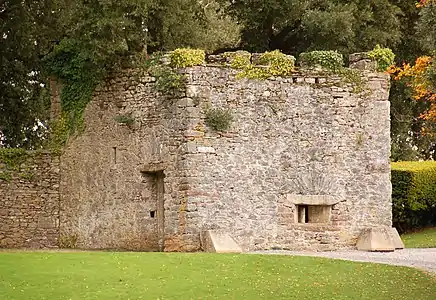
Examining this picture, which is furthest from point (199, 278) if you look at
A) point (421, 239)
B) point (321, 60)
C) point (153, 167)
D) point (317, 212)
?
point (421, 239)

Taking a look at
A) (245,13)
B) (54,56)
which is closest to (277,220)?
(54,56)

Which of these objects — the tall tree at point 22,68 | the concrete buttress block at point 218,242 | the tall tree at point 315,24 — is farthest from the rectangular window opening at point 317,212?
the tall tree at point 22,68

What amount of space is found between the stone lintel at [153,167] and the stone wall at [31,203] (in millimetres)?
3189

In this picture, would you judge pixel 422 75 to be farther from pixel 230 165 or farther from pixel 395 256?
pixel 230 165

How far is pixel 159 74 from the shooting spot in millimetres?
24953

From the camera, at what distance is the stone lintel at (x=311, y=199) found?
25641mm

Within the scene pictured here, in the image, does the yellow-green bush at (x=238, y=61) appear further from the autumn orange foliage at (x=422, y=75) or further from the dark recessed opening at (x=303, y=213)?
the autumn orange foliage at (x=422, y=75)

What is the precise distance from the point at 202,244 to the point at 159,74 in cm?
402

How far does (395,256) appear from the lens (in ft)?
78.9

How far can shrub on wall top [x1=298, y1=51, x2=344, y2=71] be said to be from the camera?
2623 cm

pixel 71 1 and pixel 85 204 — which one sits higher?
pixel 71 1

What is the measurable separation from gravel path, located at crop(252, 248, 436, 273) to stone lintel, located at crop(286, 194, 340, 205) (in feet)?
4.29

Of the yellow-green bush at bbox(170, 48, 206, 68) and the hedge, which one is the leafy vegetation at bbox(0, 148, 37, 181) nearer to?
the yellow-green bush at bbox(170, 48, 206, 68)

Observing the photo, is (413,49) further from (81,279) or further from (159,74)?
(81,279)
